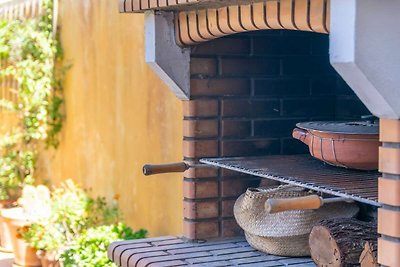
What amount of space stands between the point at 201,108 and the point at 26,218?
3.14m

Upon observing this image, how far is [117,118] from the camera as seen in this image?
231 inches

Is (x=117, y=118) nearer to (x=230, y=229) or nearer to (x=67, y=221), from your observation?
(x=67, y=221)

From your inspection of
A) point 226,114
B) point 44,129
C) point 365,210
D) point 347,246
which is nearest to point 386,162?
point 347,246

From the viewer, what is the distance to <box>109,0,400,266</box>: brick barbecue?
345 cm

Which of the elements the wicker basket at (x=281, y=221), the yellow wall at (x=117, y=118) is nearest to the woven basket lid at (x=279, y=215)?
the wicker basket at (x=281, y=221)

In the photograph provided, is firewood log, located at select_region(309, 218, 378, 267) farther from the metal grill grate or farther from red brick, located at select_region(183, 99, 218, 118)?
red brick, located at select_region(183, 99, 218, 118)

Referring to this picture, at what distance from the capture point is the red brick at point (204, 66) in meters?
3.57

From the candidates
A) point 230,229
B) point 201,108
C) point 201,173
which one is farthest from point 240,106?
point 230,229

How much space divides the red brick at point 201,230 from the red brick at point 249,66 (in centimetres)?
69

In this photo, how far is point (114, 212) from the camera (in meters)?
5.69

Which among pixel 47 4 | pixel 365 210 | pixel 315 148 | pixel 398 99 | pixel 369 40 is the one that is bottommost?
pixel 365 210

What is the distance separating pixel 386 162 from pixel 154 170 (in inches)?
52.8

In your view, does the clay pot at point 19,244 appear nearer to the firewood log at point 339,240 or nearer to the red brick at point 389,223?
the firewood log at point 339,240

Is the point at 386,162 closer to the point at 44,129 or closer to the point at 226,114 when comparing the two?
the point at 226,114
